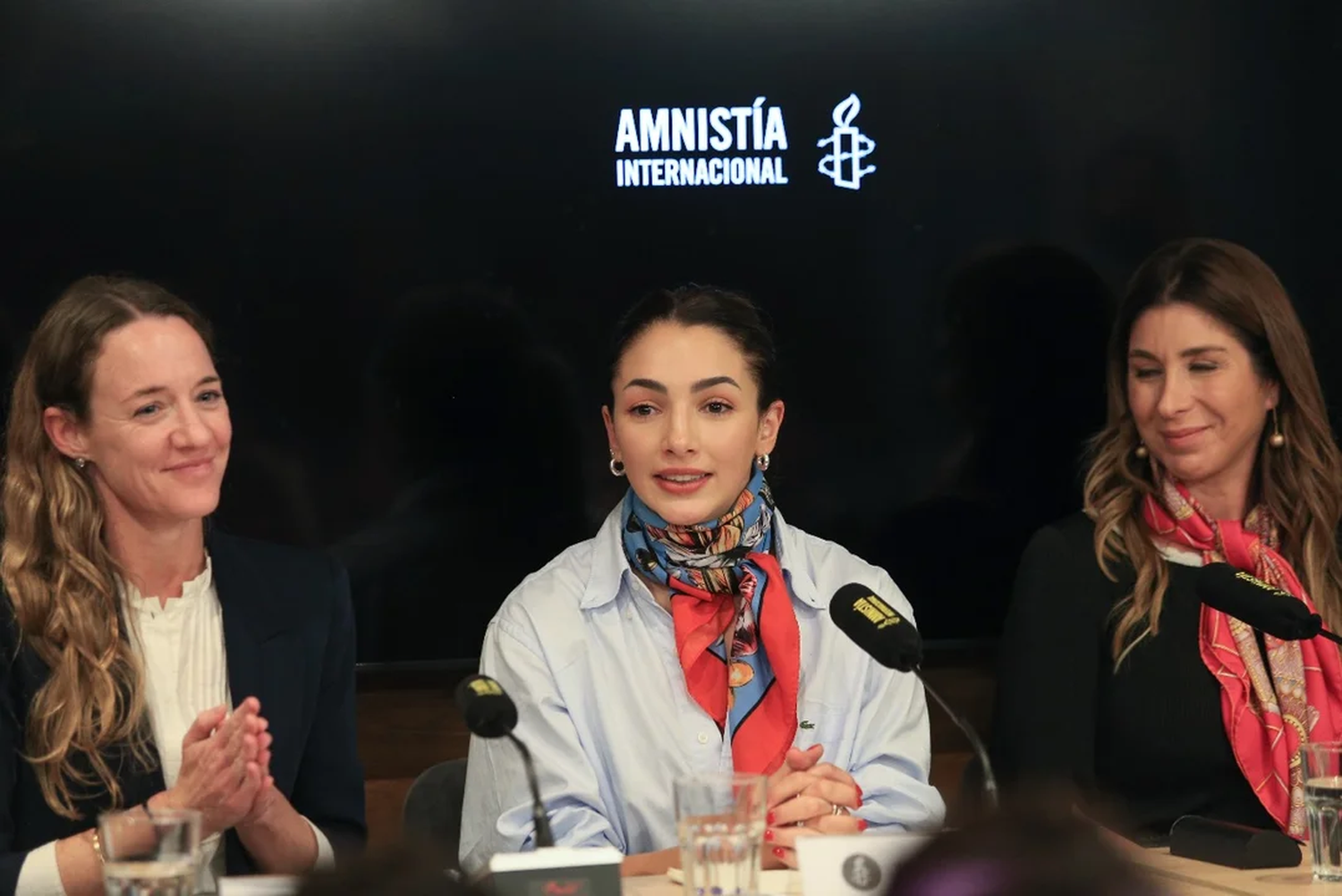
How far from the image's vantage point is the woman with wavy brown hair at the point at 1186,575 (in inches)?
134

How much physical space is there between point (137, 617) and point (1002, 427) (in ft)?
6.85

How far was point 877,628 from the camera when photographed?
7.36 ft

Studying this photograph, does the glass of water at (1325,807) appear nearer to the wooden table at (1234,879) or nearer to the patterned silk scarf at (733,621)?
the wooden table at (1234,879)

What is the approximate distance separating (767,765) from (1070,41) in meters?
2.03

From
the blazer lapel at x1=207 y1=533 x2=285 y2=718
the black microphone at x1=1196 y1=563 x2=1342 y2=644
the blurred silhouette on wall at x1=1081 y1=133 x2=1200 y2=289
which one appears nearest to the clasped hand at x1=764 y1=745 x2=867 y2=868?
the black microphone at x1=1196 y1=563 x2=1342 y2=644

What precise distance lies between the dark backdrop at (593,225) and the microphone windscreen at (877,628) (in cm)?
172

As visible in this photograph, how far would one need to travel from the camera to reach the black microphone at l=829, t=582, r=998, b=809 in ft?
7.27

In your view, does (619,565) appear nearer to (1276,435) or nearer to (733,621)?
(733,621)

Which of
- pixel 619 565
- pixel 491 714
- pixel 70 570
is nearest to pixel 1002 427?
pixel 619 565

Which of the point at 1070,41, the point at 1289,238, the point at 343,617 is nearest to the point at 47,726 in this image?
the point at 343,617

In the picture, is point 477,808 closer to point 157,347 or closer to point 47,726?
point 47,726

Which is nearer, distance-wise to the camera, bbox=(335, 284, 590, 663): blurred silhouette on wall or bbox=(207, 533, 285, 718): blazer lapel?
bbox=(207, 533, 285, 718): blazer lapel

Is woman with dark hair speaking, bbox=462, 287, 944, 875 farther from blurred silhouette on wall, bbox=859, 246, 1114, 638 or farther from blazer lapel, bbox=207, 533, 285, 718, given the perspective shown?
blurred silhouette on wall, bbox=859, 246, 1114, 638

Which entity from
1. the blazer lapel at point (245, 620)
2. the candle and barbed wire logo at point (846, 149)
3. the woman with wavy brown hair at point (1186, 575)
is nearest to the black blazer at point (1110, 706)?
the woman with wavy brown hair at point (1186, 575)
